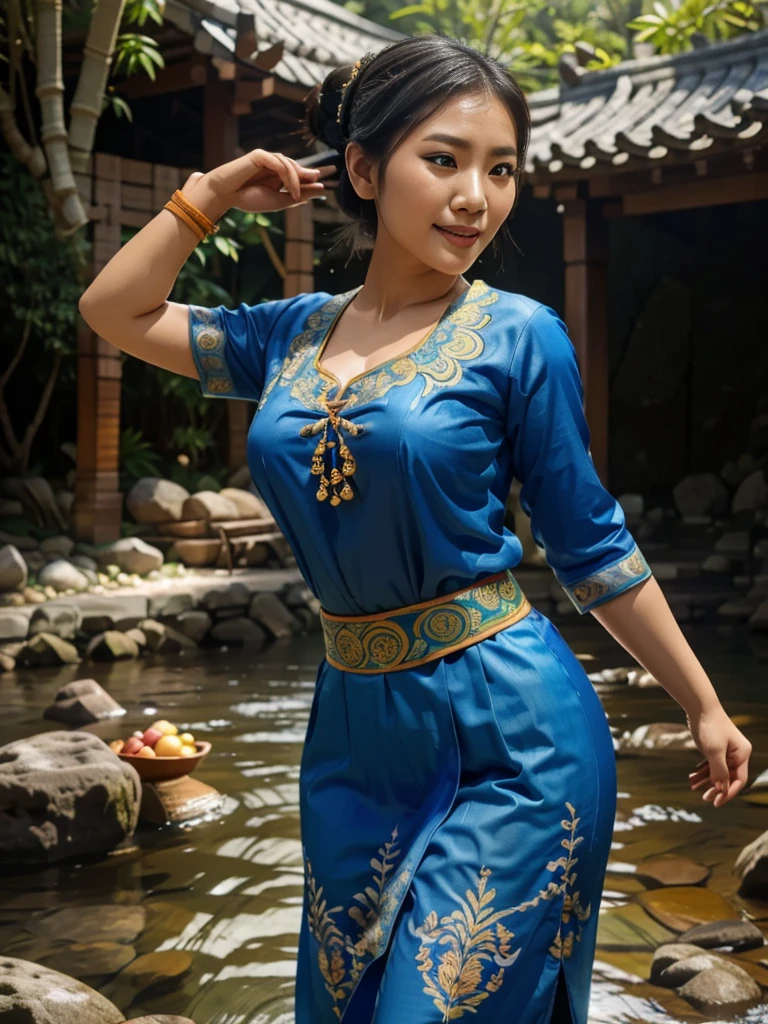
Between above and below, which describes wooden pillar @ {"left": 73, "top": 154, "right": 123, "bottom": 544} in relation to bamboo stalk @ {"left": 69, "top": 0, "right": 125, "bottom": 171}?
below

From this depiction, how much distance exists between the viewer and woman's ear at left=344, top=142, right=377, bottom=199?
2184 mm

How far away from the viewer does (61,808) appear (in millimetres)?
5090

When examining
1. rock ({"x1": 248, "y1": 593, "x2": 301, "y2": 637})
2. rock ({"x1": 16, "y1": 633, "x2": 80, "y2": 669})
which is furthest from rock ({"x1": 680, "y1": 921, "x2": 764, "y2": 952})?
rock ({"x1": 248, "y1": 593, "x2": 301, "y2": 637})

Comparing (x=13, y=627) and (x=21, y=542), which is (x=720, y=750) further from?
(x=21, y=542)

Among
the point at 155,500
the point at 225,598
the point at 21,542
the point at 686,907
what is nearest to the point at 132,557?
the point at 155,500

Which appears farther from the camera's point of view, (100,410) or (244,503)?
(244,503)

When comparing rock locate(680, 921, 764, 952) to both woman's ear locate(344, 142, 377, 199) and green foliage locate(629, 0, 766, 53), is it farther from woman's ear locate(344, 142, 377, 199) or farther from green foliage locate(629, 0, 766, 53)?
green foliage locate(629, 0, 766, 53)

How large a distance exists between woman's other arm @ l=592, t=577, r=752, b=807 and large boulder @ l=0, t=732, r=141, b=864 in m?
3.55

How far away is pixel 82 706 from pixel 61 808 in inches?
90.6

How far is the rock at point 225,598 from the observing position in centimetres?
1018

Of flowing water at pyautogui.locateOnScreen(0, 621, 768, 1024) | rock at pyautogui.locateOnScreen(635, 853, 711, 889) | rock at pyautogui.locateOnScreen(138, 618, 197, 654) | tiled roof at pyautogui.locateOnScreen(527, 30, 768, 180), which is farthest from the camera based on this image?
rock at pyautogui.locateOnScreen(138, 618, 197, 654)

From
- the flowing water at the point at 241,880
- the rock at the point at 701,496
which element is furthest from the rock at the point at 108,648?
the rock at the point at 701,496

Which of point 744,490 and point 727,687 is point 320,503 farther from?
point 744,490

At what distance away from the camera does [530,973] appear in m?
1.88
